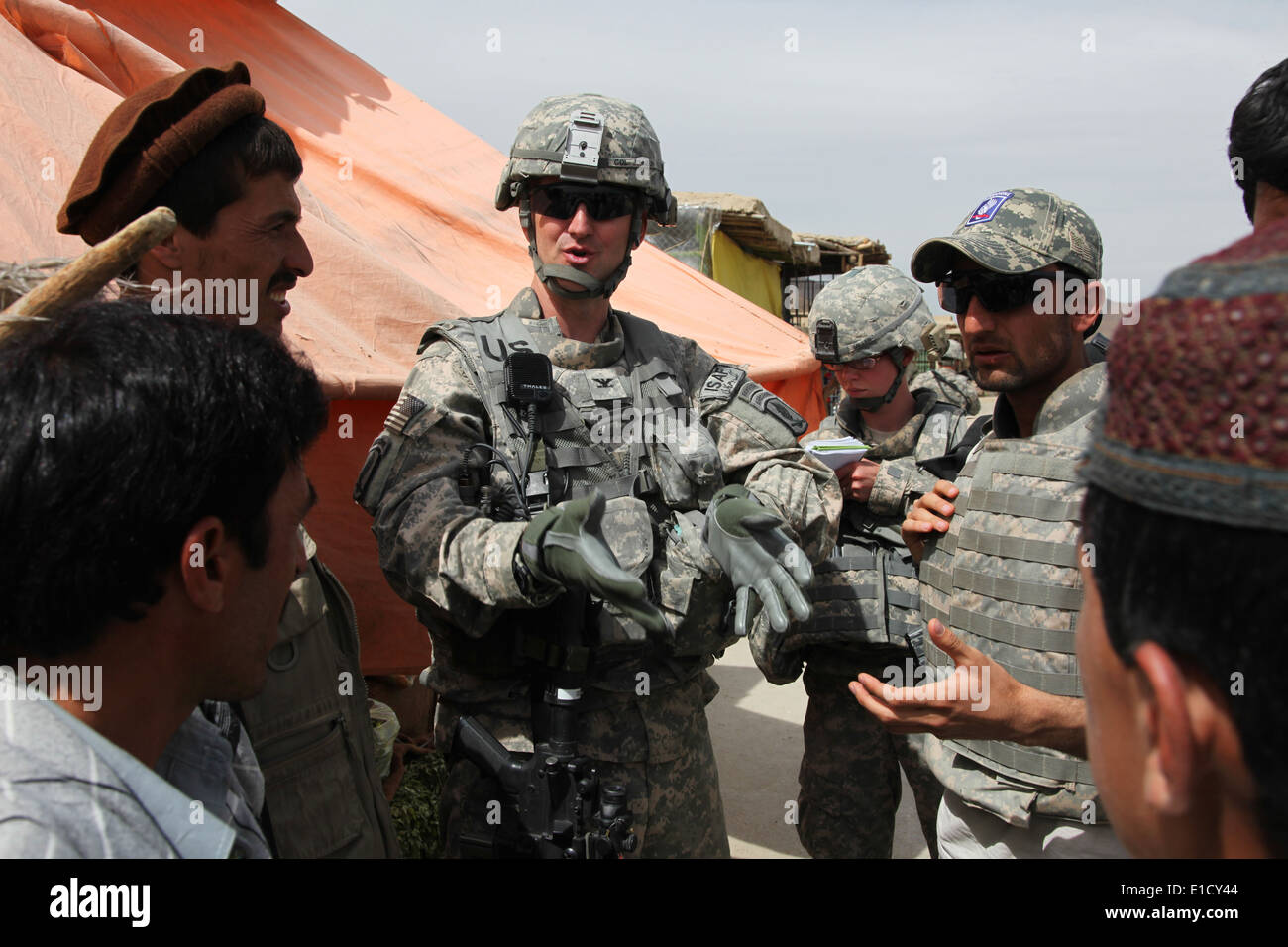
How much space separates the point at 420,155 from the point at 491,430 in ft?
13.3

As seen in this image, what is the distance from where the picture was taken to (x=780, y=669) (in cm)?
297

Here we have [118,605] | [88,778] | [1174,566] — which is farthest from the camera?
[118,605]

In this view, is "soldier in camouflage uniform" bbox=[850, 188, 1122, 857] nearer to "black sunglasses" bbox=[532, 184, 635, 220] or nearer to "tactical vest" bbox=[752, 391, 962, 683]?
"tactical vest" bbox=[752, 391, 962, 683]

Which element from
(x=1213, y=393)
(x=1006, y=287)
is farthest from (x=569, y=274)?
(x=1213, y=393)

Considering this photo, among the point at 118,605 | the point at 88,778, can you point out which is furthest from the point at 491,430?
the point at 88,778

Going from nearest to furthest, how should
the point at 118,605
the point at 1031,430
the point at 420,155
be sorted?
the point at 118,605, the point at 1031,430, the point at 420,155

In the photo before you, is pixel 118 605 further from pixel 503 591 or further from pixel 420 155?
pixel 420 155

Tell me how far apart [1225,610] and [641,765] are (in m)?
1.81

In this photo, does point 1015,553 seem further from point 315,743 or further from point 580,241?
point 315,743

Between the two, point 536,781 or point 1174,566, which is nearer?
point 1174,566

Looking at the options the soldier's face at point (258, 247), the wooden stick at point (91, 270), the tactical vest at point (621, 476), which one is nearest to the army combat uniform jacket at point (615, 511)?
the tactical vest at point (621, 476)

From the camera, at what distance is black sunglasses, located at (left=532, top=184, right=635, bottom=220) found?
2424 mm
